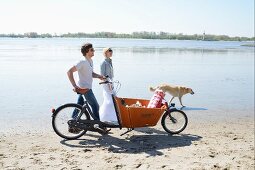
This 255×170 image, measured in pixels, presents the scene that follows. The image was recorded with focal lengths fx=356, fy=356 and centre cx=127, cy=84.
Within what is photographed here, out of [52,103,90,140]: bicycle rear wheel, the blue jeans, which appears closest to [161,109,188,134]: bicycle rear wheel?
the blue jeans

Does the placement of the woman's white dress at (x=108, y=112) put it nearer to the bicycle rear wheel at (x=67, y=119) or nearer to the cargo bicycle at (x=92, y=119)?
the cargo bicycle at (x=92, y=119)

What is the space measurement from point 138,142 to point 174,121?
1.18 metres

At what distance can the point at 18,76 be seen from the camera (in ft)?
53.9

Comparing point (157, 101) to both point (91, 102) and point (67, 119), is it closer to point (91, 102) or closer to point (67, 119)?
point (91, 102)

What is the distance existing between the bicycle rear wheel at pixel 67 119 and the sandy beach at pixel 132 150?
0.45 feet

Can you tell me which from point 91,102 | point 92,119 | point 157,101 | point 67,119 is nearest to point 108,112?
point 92,119

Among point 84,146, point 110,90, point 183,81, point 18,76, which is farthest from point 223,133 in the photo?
point 18,76

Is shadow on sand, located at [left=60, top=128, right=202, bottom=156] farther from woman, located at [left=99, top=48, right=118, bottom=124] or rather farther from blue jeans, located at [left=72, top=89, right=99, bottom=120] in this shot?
blue jeans, located at [left=72, top=89, right=99, bottom=120]

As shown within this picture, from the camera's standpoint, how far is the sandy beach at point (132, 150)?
5.77 metres

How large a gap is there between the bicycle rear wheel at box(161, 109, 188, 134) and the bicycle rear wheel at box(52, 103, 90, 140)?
1.71 meters

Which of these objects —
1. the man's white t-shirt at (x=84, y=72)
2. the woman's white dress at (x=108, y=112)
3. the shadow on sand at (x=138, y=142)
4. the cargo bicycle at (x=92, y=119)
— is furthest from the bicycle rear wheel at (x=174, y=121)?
the man's white t-shirt at (x=84, y=72)

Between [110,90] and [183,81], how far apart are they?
936 centimetres

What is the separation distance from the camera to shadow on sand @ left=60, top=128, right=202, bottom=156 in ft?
21.5

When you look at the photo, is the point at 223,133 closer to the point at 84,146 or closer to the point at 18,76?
the point at 84,146
